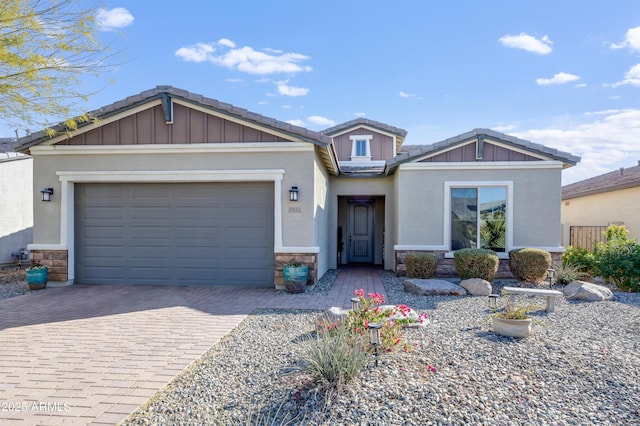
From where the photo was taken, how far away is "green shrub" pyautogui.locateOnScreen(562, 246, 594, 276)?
9867 mm

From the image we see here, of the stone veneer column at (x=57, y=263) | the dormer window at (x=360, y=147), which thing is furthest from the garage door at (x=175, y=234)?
the dormer window at (x=360, y=147)

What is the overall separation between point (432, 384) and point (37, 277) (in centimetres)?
914

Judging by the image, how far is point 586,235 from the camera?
538 inches

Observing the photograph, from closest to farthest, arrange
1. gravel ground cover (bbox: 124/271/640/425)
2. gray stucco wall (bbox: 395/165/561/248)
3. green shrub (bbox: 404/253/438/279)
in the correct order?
gravel ground cover (bbox: 124/271/640/425) → green shrub (bbox: 404/253/438/279) → gray stucco wall (bbox: 395/165/561/248)

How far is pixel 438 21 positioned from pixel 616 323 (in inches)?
319

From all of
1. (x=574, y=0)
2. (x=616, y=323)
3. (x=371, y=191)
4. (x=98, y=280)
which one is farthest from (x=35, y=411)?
(x=574, y=0)

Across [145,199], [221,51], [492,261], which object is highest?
[221,51]

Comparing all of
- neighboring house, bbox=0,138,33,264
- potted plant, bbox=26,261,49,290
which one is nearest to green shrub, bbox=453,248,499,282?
potted plant, bbox=26,261,49,290

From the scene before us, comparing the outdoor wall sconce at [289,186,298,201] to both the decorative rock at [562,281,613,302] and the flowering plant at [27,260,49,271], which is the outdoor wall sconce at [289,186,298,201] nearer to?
the flowering plant at [27,260,49,271]

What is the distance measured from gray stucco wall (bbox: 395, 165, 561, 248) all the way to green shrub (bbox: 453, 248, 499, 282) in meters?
1.13

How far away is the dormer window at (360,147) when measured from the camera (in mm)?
15906

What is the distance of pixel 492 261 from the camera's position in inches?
341

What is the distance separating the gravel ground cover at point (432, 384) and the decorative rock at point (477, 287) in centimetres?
252

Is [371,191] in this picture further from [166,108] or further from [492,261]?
[166,108]
